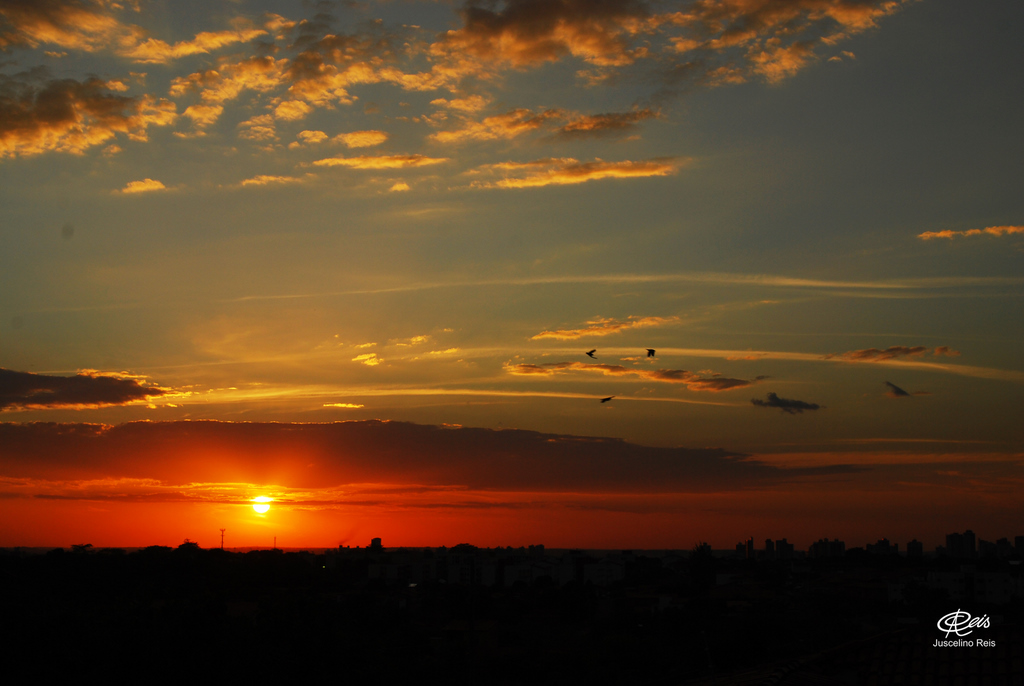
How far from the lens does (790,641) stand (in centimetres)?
4497

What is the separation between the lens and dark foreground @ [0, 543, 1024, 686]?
15305mm

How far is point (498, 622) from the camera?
6012 centimetres

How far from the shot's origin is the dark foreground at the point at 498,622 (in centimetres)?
1530

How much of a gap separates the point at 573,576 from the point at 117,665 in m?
86.5

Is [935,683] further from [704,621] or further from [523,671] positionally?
[704,621]
